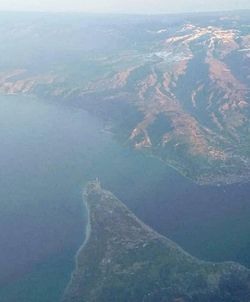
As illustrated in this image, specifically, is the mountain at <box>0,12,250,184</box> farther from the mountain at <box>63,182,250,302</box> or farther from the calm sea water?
the mountain at <box>63,182,250,302</box>

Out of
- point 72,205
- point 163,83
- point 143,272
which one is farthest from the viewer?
point 163,83

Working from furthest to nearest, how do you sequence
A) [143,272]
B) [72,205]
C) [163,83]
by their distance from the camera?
[163,83], [72,205], [143,272]

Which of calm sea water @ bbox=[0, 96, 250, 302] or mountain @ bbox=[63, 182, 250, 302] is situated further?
calm sea water @ bbox=[0, 96, 250, 302]

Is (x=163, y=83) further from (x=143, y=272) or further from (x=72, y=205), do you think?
(x=143, y=272)

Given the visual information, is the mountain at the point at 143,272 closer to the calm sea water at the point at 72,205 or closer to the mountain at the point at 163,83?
the calm sea water at the point at 72,205

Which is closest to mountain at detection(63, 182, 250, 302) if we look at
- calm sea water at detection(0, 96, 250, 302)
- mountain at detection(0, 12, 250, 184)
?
calm sea water at detection(0, 96, 250, 302)

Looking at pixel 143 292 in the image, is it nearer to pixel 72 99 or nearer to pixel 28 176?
pixel 28 176

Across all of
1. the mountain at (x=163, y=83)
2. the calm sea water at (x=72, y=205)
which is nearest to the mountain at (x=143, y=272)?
the calm sea water at (x=72, y=205)

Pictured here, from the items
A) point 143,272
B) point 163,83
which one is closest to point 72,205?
point 143,272
